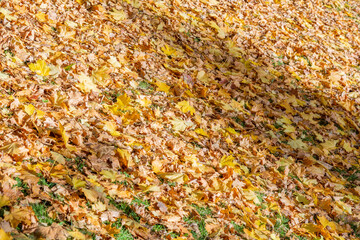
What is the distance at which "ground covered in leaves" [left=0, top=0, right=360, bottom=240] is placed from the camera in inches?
103

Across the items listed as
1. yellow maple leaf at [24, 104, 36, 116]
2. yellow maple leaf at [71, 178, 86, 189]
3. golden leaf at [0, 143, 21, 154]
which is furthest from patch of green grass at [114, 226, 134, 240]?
yellow maple leaf at [24, 104, 36, 116]

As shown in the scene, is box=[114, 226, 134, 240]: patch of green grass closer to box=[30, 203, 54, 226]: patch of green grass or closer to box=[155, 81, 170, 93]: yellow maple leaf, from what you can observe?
box=[30, 203, 54, 226]: patch of green grass

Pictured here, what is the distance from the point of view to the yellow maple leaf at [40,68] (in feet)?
11.4

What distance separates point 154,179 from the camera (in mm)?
3053

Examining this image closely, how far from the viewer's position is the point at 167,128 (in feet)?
12.0

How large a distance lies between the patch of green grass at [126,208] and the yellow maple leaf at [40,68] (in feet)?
5.12

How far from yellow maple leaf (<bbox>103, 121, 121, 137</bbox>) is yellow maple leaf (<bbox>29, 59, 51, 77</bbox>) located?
837mm

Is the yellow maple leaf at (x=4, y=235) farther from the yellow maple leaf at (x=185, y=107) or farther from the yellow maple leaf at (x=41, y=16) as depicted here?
the yellow maple leaf at (x=41, y=16)

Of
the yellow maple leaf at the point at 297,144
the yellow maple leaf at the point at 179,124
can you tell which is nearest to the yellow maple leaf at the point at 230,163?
the yellow maple leaf at the point at 179,124

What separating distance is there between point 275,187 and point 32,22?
3.29 meters

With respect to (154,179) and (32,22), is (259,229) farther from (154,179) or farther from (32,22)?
(32,22)

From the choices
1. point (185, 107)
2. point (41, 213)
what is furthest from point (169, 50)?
point (41, 213)

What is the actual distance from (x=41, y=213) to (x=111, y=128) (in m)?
1.16

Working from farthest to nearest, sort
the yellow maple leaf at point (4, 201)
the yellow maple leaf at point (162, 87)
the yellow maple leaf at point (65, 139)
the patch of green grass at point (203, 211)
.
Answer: the yellow maple leaf at point (162, 87) < the patch of green grass at point (203, 211) < the yellow maple leaf at point (65, 139) < the yellow maple leaf at point (4, 201)
